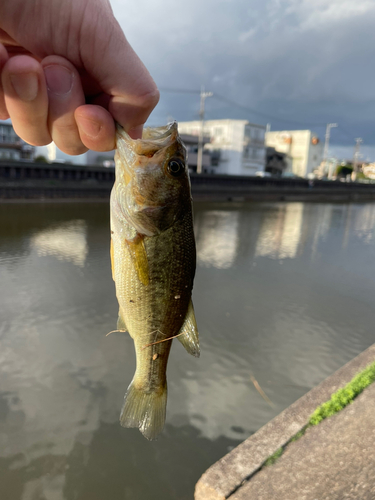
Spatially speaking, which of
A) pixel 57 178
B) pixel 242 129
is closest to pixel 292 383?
pixel 57 178

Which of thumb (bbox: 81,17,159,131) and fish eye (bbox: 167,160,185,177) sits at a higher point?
thumb (bbox: 81,17,159,131)

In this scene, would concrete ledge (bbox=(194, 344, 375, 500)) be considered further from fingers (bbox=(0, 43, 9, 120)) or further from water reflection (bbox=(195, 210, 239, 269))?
water reflection (bbox=(195, 210, 239, 269))

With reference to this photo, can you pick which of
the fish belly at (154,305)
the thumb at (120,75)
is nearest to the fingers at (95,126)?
the thumb at (120,75)

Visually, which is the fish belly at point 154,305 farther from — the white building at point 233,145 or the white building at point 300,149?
the white building at point 300,149

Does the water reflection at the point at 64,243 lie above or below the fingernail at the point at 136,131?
below

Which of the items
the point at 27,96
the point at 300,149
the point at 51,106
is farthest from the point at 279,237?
the point at 300,149

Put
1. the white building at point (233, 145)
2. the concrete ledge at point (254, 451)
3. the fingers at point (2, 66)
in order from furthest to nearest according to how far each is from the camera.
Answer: the white building at point (233, 145) < the concrete ledge at point (254, 451) < the fingers at point (2, 66)

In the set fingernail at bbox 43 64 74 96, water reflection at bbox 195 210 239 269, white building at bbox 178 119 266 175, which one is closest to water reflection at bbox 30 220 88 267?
water reflection at bbox 195 210 239 269
